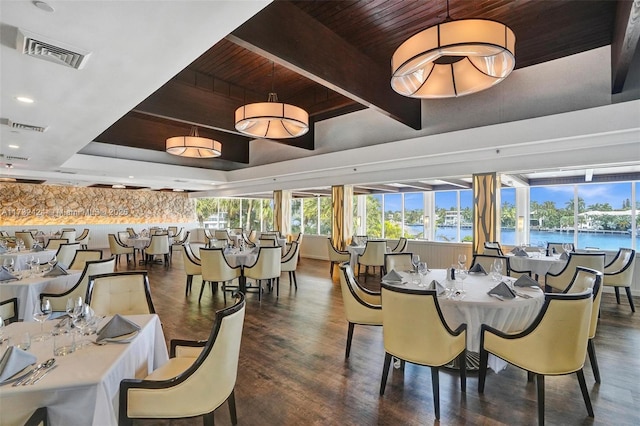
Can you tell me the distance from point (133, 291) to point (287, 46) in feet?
9.84

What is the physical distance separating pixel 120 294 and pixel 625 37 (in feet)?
18.9

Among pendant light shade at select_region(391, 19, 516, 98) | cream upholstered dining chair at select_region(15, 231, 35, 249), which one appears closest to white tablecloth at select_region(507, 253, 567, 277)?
pendant light shade at select_region(391, 19, 516, 98)

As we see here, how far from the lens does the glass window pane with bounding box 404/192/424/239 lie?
11594 mm

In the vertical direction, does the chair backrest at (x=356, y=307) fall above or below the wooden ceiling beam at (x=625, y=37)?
below

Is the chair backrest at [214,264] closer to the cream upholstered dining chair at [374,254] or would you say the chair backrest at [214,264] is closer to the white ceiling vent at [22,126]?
the white ceiling vent at [22,126]

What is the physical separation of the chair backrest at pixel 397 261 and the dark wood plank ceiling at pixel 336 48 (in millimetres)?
2373

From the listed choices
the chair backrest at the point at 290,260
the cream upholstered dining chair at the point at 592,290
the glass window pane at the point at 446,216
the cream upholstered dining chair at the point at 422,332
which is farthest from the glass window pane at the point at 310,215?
the cream upholstered dining chair at the point at 422,332

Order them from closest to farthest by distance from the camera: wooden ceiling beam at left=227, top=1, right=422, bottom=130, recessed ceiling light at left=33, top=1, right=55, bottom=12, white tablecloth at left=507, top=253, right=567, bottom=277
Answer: recessed ceiling light at left=33, top=1, right=55, bottom=12 < wooden ceiling beam at left=227, top=1, right=422, bottom=130 < white tablecloth at left=507, top=253, right=567, bottom=277

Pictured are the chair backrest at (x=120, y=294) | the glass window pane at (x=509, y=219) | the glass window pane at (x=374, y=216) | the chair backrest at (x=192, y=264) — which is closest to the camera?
the chair backrest at (x=120, y=294)

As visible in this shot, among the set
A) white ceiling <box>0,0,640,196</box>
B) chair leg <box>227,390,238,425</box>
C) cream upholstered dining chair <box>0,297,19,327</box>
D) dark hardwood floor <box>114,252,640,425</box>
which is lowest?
dark hardwood floor <box>114,252,640,425</box>

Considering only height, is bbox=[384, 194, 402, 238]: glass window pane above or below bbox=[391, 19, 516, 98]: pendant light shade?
below

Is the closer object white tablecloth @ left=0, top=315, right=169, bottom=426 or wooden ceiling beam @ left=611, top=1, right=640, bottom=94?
white tablecloth @ left=0, top=315, right=169, bottom=426

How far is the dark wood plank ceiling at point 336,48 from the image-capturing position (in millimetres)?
3545

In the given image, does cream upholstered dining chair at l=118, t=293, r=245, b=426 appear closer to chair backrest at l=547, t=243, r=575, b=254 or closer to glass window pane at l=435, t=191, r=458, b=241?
chair backrest at l=547, t=243, r=575, b=254
